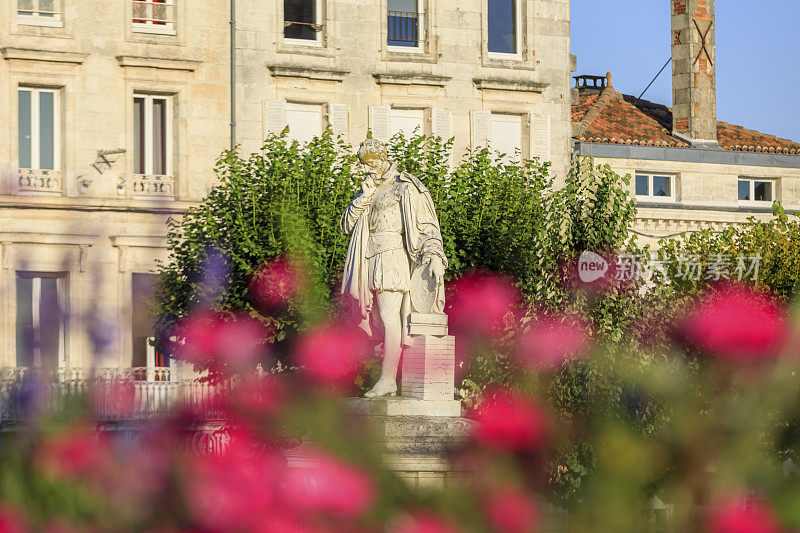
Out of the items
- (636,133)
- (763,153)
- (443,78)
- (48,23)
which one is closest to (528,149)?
(443,78)

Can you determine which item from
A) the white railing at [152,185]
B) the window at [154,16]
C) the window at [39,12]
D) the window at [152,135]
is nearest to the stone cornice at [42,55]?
the window at [39,12]

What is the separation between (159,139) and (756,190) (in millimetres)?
16414

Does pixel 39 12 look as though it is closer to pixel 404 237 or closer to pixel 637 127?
pixel 637 127

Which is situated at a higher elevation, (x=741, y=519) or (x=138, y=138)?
(x=138, y=138)

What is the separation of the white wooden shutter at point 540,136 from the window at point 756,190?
718 cm

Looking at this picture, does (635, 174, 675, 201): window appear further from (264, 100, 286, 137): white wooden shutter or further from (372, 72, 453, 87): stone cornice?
(264, 100, 286, 137): white wooden shutter

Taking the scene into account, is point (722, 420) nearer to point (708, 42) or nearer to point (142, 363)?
point (142, 363)

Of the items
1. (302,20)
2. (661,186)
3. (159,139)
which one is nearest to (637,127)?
(661,186)

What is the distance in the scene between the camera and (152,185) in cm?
3052

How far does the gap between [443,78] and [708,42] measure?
29.3ft

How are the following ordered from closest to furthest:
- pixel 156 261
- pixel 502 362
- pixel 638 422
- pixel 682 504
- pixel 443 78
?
pixel 682 504, pixel 638 422, pixel 502 362, pixel 156 261, pixel 443 78

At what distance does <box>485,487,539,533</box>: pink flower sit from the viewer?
101 inches

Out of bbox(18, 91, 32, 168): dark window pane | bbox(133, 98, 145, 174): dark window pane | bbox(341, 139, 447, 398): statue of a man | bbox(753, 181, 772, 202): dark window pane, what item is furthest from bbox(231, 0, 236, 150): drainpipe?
bbox(341, 139, 447, 398): statue of a man

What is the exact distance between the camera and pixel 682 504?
240 cm
